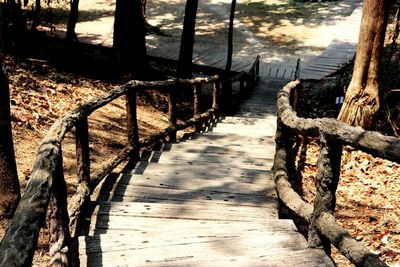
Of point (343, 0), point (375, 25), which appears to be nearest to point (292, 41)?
point (343, 0)

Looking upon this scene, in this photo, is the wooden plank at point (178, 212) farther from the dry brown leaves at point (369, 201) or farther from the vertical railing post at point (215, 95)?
the vertical railing post at point (215, 95)

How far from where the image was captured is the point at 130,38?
14.1 metres

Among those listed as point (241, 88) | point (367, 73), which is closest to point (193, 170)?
point (367, 73)

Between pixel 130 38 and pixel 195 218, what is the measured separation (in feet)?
36.4

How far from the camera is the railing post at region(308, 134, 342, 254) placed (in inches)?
123

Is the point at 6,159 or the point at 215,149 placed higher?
the point at 6,159

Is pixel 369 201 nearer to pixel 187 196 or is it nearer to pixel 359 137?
pixel 187 196

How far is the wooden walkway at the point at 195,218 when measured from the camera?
2.97 meters

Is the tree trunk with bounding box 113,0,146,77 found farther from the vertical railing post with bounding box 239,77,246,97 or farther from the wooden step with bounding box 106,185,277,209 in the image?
the wooden step with bounding box 106,185,277,209

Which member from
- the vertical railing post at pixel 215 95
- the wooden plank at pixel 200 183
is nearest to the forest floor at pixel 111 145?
the wooden plank at pixel 200 183

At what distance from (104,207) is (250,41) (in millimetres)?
25004

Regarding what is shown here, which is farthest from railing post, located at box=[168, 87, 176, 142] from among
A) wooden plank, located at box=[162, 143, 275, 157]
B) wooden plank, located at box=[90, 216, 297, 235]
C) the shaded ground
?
the shaded ground

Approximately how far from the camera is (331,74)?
782 inches

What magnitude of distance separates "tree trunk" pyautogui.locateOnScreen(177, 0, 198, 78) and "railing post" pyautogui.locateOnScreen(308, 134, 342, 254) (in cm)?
1358
